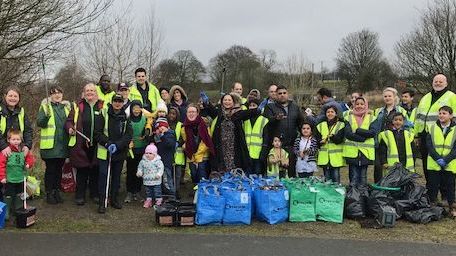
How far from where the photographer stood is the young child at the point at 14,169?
6.72 metres

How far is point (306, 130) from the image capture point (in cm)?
806

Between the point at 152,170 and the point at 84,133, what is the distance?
4.07 feet

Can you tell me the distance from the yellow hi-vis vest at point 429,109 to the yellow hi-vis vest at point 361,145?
956mm

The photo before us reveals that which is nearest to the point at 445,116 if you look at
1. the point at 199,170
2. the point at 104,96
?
the point at 199,170

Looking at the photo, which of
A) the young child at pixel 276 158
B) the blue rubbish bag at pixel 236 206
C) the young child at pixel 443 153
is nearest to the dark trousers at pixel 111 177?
the blue rubbish bag at pixel 236 206

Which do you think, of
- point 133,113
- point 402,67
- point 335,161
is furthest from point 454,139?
point 402,67

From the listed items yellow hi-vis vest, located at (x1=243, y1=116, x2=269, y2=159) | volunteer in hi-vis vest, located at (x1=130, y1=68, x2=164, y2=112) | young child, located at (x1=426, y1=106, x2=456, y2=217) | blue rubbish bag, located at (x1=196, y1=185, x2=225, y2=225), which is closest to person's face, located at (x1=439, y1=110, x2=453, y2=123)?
young child, located at (x1=426, y1=106, x2=456, y2=217)

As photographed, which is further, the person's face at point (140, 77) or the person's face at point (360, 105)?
the person's face at point (140, 77)

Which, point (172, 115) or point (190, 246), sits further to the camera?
point (172, 115)

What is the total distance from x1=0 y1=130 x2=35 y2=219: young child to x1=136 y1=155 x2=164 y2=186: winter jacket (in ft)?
5.37

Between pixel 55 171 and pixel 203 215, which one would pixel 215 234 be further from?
pixel 55 171

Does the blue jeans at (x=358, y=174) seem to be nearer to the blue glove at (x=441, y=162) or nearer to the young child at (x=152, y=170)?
the blue glove at (x=441, y=162)

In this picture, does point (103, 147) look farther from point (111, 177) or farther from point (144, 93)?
point (144, 93)

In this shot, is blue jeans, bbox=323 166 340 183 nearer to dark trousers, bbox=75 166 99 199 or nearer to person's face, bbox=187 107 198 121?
person's face, bbox=187 107 198 121
